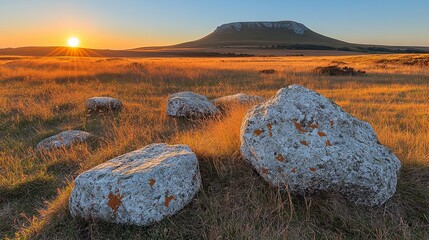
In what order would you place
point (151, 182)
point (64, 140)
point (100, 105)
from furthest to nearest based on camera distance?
1. point (100, 105)
2. point (64, 140)
3. point (151, 182)

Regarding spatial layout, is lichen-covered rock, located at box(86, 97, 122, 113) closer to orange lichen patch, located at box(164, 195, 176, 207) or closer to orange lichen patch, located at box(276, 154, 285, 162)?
orange lichen patch, located at box(164, 195, 176, 207)

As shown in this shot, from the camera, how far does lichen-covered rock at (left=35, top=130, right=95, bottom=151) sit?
630cm

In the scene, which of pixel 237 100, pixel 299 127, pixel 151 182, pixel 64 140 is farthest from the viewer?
pixel 237 100

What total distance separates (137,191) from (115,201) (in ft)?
0.77

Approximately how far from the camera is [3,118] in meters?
8.91

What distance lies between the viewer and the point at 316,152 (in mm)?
3289

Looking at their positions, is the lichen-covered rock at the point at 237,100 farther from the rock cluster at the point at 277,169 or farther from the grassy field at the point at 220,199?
the rock cluster at the point at 277,169

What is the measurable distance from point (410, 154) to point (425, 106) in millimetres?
5927

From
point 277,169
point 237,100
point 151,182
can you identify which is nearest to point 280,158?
point 277,169

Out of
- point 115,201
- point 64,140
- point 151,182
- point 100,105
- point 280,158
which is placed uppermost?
point 280,158

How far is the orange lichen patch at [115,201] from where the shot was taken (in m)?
3.06

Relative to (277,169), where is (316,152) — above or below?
above

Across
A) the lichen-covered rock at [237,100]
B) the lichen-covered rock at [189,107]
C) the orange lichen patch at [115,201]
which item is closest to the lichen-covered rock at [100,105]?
the lichen-covered rock at [189,107]

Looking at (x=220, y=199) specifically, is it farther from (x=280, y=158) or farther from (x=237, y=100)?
(x=237, y=100)
